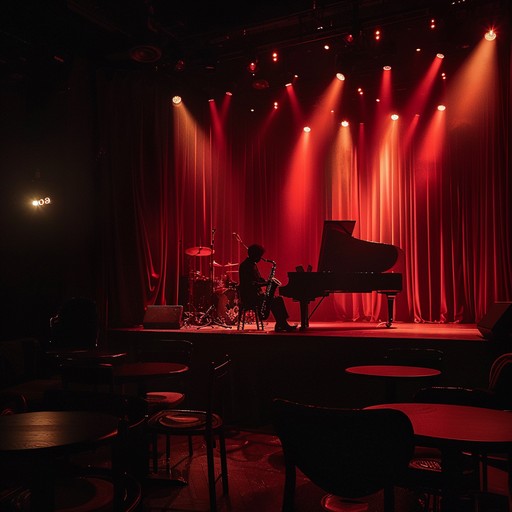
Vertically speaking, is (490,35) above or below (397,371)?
above

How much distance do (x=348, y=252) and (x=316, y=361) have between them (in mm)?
1740

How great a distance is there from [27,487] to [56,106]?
20.4 ft

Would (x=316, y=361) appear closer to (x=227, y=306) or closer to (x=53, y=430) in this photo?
(x=227, y=306)

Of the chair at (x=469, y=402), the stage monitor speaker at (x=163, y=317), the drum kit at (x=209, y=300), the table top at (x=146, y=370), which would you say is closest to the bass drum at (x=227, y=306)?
the drum kit at (x=209, y=300)

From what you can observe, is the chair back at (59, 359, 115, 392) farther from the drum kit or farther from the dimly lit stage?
the drum kit

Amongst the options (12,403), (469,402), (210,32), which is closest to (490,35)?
(210,32)

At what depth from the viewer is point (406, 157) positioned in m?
9.02

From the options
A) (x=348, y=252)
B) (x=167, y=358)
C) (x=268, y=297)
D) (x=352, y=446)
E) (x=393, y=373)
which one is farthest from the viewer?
(x=268, y=297)

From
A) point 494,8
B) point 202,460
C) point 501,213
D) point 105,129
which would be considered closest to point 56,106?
point 105,129

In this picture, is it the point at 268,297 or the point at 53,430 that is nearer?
the point at 53,430

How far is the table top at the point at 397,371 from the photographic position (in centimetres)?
371

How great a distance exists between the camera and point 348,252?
22.7 ft

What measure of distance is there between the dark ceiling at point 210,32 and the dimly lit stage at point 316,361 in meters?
3.69

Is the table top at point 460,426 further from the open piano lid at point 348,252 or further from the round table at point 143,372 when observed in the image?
the open piano lid at point 348,252
